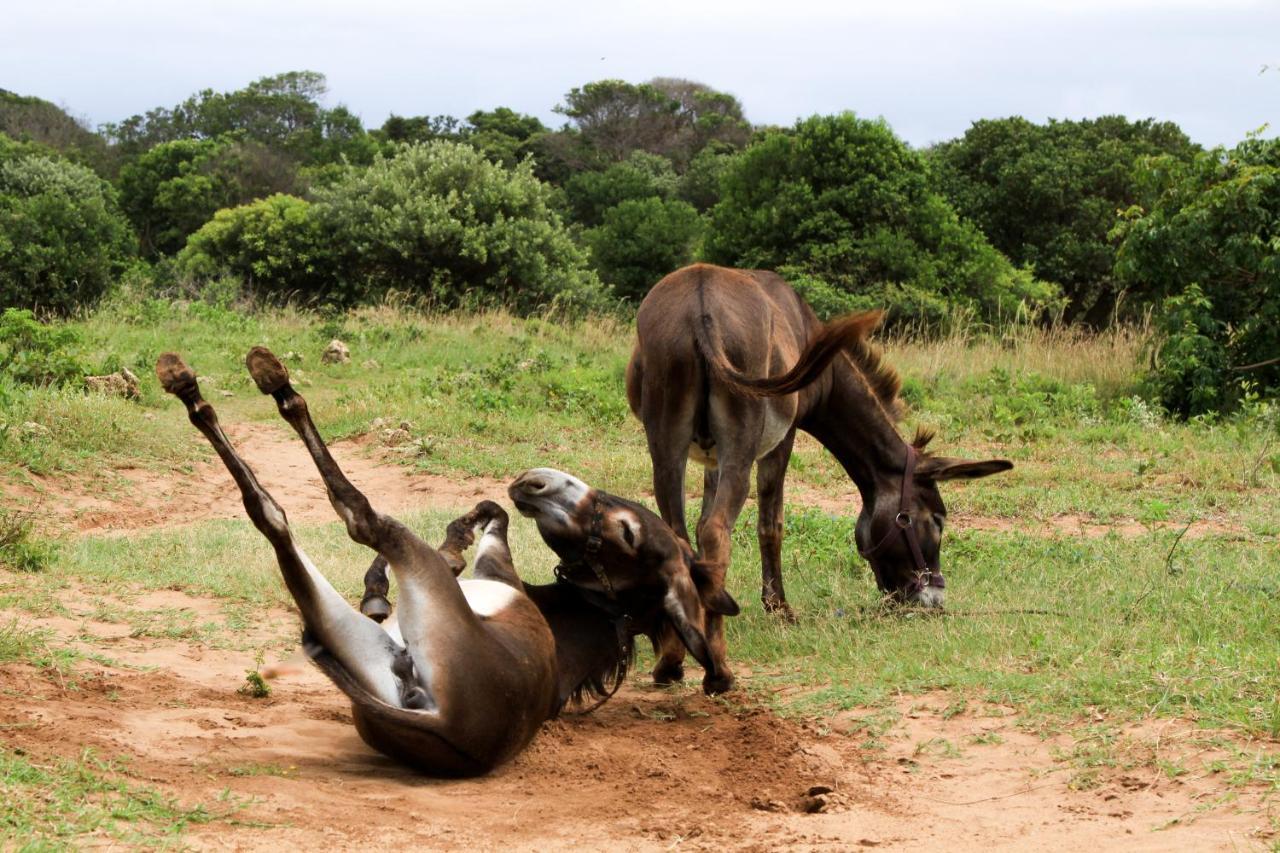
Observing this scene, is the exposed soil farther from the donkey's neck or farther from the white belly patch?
the white belly patch

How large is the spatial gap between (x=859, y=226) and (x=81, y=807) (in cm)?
1739

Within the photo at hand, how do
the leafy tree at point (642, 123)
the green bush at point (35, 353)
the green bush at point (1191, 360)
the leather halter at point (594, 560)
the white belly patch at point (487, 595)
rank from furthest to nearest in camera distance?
the leafy tree at point (642, 123), the green bush at point (1191, 360), the green bush at point (35, 353), the leather halter at point (594, 560), the white belly patch at point (487, 595)

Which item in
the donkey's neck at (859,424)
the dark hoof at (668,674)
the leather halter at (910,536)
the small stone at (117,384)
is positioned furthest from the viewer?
the small stone at (117,384)

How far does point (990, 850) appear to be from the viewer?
334cm

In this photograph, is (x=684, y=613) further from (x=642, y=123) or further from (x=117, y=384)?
(x=642, y=123)

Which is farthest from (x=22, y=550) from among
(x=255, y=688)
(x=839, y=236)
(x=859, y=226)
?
(x=859, y=226)

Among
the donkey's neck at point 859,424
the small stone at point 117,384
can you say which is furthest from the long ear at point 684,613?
the small stone at point 117,384

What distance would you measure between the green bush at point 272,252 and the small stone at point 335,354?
5.64 meters

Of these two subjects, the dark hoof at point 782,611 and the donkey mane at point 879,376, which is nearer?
the dark hoof at point 782,611

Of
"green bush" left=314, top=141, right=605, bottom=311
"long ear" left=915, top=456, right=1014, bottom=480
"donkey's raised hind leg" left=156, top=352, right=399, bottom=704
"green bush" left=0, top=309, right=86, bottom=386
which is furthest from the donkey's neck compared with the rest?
"green bush" left=314, top=141, right=605, bottom=311

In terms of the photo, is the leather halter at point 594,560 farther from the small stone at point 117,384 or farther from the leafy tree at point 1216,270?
the leafy tree at point 1216,270

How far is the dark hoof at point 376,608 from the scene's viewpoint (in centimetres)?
479

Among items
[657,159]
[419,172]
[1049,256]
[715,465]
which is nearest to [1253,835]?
[715,465]

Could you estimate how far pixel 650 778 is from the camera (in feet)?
13.2
